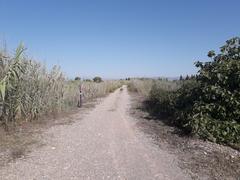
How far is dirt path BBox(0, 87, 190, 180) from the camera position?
482cm

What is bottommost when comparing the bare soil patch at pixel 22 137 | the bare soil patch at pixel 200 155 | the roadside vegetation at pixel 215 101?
the bare soil patch at pixel 200 155

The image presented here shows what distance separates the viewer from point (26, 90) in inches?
380

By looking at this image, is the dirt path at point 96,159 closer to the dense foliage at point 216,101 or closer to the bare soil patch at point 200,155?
the bare soil patch at point 200,155

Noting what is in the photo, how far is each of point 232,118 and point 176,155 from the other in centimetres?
280

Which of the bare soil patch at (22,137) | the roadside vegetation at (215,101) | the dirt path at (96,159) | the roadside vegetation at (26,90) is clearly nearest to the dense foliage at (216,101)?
the roadside vegetation at (215,101)

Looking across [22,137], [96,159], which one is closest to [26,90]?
[22,137]

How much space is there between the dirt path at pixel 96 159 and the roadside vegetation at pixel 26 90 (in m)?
1.72

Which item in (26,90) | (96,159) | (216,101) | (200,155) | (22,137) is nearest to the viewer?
(96,159)

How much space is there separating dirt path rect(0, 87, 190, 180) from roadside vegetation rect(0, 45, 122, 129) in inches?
67.7

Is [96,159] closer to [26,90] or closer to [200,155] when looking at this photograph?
[200,155]

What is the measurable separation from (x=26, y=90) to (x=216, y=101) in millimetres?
6838

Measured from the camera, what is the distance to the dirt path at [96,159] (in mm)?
4824

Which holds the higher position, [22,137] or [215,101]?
[215,101]

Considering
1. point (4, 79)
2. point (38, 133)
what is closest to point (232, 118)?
point (38, 133)
